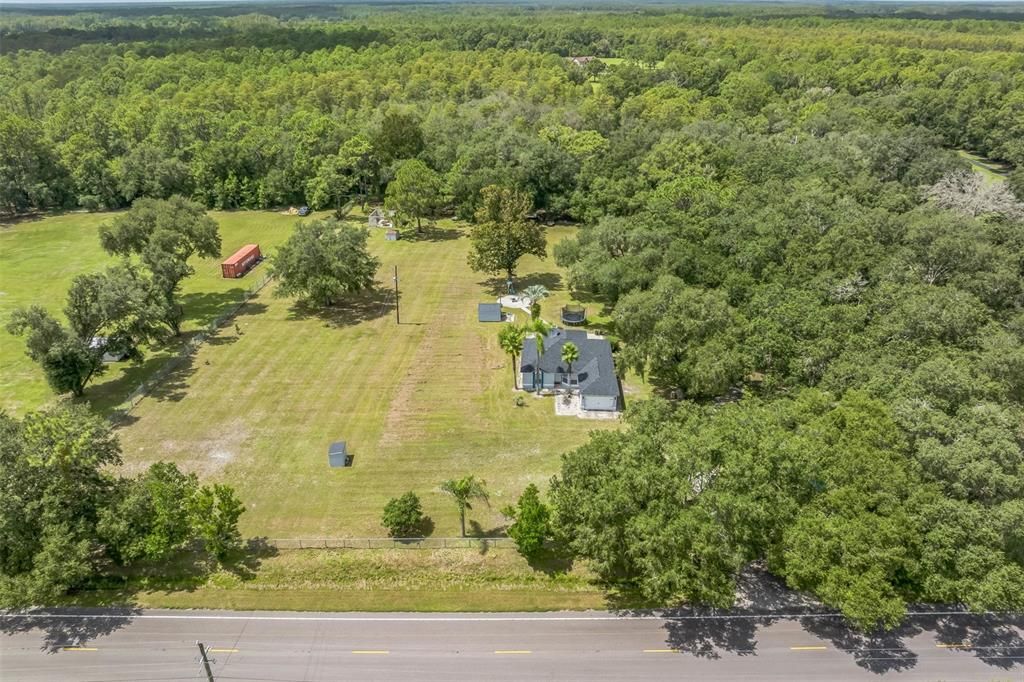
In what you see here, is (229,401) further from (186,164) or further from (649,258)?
(186,164)

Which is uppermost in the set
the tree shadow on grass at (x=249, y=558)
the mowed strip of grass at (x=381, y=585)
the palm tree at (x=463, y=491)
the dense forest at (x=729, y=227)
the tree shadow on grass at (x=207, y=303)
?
the dense forest at (x=729, y=227)

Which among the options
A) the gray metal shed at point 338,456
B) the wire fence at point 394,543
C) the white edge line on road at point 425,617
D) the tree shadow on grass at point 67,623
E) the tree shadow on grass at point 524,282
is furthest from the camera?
the tree shadow on grass at point 524,282

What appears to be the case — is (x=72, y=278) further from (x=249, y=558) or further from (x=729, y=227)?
(x=729, y=227)

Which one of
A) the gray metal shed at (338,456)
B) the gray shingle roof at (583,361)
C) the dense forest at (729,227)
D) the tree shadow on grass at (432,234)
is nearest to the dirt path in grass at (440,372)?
the gray metal shed at (338,456)

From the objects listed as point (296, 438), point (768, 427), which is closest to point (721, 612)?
point (768, 427)

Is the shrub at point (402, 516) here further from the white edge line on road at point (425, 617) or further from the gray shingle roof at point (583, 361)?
the gray shingle roof at point (583, 361)

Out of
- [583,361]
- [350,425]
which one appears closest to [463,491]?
[350,425]

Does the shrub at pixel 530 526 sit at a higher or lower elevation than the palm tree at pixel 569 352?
lower
